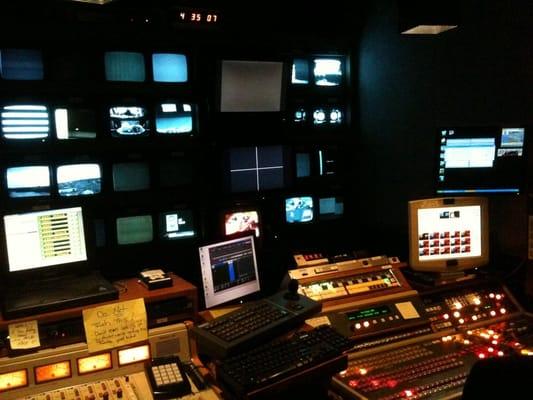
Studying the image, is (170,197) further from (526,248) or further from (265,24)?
(526,248)

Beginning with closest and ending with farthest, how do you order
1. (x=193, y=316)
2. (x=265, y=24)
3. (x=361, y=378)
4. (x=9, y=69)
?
1. (x=361, y=378)
2. (x=193, y=316)
3. (x=9, y=69)
4. (x=265, y=24)

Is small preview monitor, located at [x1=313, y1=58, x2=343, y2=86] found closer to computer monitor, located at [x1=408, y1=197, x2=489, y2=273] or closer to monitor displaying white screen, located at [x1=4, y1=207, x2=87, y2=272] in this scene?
computer monitor, located at [x1=408, y1=197, x2=489, y2=273]

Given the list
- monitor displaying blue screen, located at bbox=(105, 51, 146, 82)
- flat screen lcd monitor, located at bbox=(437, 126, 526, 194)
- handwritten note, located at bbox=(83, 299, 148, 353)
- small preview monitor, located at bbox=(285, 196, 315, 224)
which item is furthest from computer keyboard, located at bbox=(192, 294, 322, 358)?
small preview monitor, located at bbox=(285, 196, 315, 224)

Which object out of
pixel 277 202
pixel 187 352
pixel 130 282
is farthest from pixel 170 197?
pixel 187 352

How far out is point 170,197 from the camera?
3.62 metres

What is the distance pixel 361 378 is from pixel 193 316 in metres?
0.70

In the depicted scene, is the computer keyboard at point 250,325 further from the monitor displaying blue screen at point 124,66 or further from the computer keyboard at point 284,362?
the monitor displaying blue screen at point 124,66

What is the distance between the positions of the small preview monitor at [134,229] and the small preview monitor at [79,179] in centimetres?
26

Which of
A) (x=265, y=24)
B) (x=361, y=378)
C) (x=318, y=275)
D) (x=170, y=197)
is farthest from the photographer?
(x=265, y=24)

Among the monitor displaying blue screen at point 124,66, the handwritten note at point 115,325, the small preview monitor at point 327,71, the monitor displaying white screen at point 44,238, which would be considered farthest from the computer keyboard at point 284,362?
the small preview monitor at point 327,71

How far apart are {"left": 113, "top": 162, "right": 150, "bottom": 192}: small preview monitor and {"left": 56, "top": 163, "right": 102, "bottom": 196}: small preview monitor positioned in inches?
4.2

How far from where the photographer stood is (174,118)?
358 centimetres

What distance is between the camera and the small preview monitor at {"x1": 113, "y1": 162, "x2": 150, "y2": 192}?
3.43m

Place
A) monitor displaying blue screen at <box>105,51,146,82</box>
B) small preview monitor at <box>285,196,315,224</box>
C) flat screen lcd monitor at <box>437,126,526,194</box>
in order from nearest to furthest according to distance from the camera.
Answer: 1. flat screen lcd monitor at <box>437,126,526,194</box>
2. monitor displaying blue screen at <box>105,51,146,82</box>
3. small preview monitor at <box>285,196,315,224</box>
